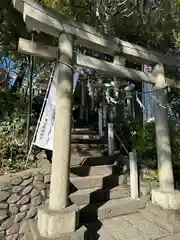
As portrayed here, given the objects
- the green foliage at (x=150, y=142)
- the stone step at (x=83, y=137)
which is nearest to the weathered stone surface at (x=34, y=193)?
the stone step at (x=83, y=137)

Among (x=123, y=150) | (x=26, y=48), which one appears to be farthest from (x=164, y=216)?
(x=26, y=48)

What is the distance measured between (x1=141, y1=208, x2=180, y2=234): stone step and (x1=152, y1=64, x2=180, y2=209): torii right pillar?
0.78 feet

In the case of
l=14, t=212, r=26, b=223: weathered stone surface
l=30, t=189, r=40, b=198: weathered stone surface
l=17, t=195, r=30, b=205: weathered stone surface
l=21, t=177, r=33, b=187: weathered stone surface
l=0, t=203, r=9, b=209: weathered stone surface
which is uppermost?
l=21, t=177, r=33, b=187: weathered stone surface

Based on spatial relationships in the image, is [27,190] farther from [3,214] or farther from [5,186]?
[3,214]

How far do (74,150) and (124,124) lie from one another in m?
1.88

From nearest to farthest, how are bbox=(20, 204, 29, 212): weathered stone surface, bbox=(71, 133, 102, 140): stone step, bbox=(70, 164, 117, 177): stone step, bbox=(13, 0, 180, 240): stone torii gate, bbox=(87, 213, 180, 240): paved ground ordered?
bbox=(13, 0, 180, 240): stone torii gate < bbox=(87, 213, 180, 240): paved ground < bbox=(20, 204, 29, 212): weathered stone surface < bbox=(70, 164, 117, 177): stone step < bbox=(71, 133, 102, 140): stone step

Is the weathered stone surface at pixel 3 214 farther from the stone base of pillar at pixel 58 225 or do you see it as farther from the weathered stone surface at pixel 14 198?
the stone base of pillar at pixel 58 225

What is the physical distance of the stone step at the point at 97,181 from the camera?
13.5ft

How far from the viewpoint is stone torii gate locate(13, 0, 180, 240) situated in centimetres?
275

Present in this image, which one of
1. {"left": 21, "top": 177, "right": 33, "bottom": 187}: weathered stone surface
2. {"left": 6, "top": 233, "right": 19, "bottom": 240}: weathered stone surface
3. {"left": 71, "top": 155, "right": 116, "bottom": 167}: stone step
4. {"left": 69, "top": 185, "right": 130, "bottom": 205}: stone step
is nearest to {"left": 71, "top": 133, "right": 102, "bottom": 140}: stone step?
{"left": 71, "top": 155, "right": 116, "bottom": 167}: stone step

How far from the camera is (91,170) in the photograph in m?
4.62

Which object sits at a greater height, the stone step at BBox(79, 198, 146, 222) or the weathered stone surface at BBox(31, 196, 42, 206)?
the weathered stone surface at BBox(31, 196, 42, 206)

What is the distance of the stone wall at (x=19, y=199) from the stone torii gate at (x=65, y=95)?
69 centimetres

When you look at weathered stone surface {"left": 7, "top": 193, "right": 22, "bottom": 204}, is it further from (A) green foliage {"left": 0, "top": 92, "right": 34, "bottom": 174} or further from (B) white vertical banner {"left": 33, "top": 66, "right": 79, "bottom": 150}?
(B) white vertical banner {"left": 33, "top": 66, "right": 79, "bottom": 150}
